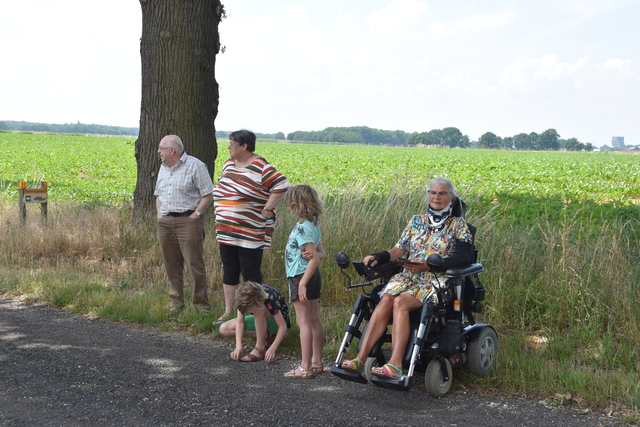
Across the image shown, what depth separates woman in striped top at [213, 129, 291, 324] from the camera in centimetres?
616

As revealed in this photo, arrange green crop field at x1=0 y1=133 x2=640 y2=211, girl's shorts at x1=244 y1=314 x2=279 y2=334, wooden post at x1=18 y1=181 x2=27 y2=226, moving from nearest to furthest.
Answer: girl's shorts at x1=244 y1=314 x2=279 y2=334 < wooden post at x1=18 y1=181 x2=27 y2=226 < green crop field at x1=0 y1=133 x2=640 y2=211

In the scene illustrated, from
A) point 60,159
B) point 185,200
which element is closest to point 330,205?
point 185,200

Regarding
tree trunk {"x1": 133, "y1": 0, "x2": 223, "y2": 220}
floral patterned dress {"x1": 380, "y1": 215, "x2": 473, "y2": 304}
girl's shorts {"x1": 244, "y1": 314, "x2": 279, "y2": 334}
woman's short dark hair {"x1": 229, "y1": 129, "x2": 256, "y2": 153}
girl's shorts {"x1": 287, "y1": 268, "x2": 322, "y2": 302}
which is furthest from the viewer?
tree trunk {"x1": 133, "y1": 0, "x2": 223, "y2": 220}

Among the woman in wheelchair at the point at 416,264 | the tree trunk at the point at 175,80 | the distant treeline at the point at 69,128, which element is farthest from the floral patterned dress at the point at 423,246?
the distant treeline at the point at 69,128

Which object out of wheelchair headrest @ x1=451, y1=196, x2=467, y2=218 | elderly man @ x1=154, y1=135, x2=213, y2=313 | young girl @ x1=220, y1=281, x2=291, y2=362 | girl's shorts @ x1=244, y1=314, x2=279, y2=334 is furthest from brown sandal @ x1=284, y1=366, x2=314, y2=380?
elderly man @ x1=154, y1=135, x2=213, y2=313

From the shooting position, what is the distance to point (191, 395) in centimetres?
465

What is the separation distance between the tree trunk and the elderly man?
3.01 metres

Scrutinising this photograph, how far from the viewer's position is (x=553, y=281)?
6.24 meters

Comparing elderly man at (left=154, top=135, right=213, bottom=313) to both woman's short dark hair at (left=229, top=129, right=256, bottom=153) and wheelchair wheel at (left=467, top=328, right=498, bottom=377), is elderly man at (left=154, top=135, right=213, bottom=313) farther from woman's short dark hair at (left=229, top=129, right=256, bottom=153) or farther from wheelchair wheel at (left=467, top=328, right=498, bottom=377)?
wheelchair wheel at (left=467, top=328, right=498, bottom=377)

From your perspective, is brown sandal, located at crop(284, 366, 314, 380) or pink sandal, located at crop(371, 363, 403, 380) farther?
brown sandal, located at crop(284, 366, 314, 380)

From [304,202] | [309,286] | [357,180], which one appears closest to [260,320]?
[309,286]

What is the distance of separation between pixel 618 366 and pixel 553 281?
49.7 inches

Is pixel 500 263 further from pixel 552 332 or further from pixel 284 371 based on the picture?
pixel 284 371

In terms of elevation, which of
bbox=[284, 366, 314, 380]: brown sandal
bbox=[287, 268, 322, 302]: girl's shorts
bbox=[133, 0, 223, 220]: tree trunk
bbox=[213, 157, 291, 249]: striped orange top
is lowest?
bbox=[284, 366, 314, 380]: brown sandal
